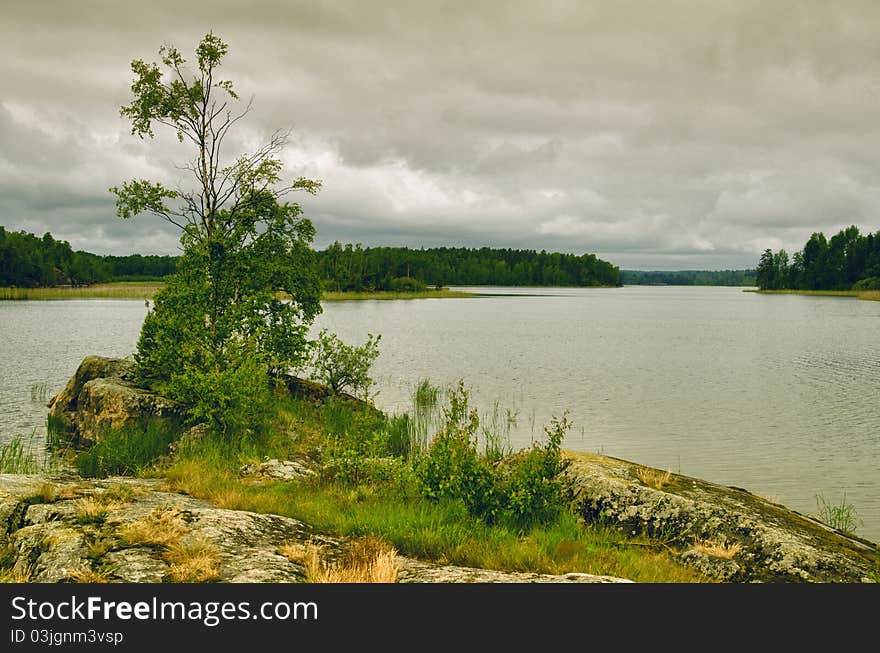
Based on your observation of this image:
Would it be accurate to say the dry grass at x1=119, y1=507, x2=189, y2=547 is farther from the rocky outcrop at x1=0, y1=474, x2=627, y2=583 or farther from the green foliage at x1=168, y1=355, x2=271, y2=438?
the green foliage at x1=168, y1=355, x2=271, y2=438

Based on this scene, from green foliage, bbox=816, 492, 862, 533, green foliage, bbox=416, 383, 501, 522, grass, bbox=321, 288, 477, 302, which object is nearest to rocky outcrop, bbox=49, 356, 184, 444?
green foliage, bbox=416, 383, 501, 522

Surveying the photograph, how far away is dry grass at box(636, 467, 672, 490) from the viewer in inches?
411

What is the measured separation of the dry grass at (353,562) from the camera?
6105 mm

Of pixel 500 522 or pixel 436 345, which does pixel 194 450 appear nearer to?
pixel 500 522

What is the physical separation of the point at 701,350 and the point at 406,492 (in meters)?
41.6

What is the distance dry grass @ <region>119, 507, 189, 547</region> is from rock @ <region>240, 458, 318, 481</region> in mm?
4432

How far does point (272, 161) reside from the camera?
67.3ft

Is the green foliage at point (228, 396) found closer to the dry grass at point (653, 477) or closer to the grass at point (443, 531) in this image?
the grass at point (443, 531)

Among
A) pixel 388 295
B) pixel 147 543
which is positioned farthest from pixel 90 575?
pixel 388 295

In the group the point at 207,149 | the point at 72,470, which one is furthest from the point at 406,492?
the point at 207,149

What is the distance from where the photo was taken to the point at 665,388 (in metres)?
30.2

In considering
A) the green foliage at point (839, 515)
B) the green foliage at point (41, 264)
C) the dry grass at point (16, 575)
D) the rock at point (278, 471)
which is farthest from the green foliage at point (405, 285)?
the dry grass at point (16, 575)

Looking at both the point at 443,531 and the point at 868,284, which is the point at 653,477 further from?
the point at 868,284
